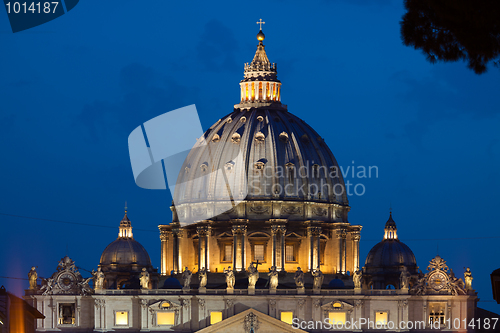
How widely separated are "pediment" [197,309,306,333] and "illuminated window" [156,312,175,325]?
5559 millimetres

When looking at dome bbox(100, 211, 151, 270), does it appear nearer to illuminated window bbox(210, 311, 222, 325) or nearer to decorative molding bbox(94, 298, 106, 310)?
decorative molding bbox(94, 298, 106, 310)

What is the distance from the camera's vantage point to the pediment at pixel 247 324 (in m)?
110

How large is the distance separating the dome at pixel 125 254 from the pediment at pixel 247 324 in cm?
2292

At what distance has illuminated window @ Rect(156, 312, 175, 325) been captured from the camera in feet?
377

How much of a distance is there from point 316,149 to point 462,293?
1084 inches

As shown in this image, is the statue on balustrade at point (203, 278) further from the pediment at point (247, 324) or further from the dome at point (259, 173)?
the dome at point (259, 173)

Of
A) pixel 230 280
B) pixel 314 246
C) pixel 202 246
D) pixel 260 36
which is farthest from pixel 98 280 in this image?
pixel 260 36

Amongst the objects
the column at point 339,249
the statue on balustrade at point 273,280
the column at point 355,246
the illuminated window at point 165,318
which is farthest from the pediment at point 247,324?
the column at point 355,246

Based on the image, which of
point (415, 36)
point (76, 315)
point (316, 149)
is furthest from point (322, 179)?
point (415, 36)

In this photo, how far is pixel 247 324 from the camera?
362 ft

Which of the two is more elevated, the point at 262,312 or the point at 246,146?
the point at 246,146

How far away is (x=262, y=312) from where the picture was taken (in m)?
113

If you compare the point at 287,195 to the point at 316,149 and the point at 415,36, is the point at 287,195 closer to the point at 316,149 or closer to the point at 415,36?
the point at 316,149

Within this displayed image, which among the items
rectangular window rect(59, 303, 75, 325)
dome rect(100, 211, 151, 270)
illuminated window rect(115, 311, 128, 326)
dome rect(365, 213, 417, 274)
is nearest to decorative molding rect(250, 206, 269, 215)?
dome rect(100, 211, 151, 270)
